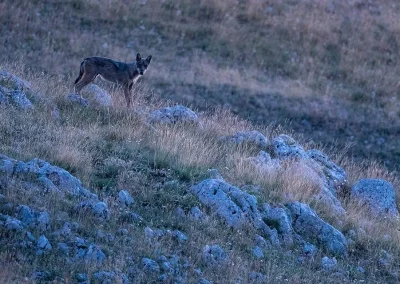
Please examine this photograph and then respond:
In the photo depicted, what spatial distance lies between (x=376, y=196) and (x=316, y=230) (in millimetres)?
2312

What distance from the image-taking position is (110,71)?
14.8 metres

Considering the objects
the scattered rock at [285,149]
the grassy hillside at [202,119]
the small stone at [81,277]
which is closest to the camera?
the small stone at [81,277]

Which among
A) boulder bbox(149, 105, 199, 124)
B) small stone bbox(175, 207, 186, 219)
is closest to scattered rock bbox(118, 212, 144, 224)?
small stone bbox(175, 207, 186, 219)

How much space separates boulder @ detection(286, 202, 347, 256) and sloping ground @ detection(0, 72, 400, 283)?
2cm

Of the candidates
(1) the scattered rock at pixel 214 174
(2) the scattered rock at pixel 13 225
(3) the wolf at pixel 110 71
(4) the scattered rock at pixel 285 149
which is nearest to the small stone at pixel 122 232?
(2) the scattered rock at pixel 13 225

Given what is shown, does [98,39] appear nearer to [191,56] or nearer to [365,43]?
[191,56]

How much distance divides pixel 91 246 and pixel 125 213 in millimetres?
1173

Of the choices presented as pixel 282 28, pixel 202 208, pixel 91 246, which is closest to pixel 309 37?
pixel 282 28

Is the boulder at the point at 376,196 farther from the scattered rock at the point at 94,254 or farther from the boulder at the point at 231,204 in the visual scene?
the scattered rock at the point at 94,254

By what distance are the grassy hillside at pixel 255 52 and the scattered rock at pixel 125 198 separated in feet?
38.5

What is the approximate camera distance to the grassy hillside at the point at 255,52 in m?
22.2

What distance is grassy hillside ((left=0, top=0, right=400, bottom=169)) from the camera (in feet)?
72.8

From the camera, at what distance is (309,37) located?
26.7 meters

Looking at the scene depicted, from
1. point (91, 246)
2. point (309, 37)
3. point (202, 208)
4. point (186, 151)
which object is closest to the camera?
point (91, 246)
